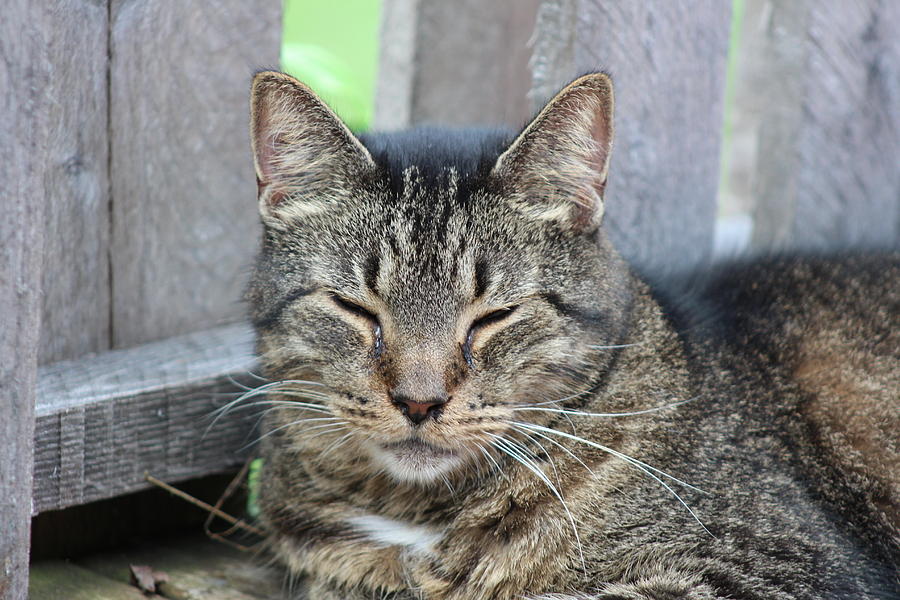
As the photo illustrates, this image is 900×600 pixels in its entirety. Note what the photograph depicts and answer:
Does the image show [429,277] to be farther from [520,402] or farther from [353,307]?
[520,402]

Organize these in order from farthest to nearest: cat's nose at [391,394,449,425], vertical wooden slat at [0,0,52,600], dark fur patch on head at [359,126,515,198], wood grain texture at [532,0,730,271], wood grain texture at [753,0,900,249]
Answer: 1. wood grain texture at [753,0,900,249]
2. wood grain texture at [532,0,730,271]
3. dark fur patch on head at [359,126,515,198]
4. cat's nose at [391,394,449,425]
5. vertical wooden slat at [0,0,52,600]

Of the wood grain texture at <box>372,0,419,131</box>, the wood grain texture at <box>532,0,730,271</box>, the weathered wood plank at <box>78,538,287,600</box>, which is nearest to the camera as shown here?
the weathered wood plank at <box>78,538,287,600</box>

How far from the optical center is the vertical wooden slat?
165 centimetres

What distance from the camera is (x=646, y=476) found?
7.52ft

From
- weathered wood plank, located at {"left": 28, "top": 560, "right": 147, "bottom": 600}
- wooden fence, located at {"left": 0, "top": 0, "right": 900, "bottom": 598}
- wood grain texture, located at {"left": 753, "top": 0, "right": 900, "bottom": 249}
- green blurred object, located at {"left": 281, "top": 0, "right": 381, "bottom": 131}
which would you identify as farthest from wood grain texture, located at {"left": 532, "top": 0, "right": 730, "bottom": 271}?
green blurred object, located at {"left": 281, "top": 0, "right": 381, "bottom": 131}

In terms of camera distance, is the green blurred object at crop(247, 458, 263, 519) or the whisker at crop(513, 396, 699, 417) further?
the green blurred object at crop(247, 458, 263, 519)

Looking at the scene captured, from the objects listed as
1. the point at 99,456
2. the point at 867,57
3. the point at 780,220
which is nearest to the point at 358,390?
the point at 99,456

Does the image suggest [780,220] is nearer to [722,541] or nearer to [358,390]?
[722,541]

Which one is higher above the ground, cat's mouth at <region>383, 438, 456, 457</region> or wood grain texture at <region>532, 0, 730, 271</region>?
wood grain texture at <region>532, 0, 730, 271</region>

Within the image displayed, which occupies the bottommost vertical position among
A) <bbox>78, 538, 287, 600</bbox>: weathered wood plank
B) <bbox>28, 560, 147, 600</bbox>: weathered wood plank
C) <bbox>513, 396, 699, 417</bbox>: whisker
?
<bbox>78, 538, 287, 600</bbox>: weathered wood plank

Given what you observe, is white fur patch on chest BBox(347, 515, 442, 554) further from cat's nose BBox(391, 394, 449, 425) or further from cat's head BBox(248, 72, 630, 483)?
cat's nose BBox(391, 394, 449, 425)

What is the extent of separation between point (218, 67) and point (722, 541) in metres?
1.91

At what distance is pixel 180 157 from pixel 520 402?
1306mm

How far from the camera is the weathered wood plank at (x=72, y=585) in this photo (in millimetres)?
2396
